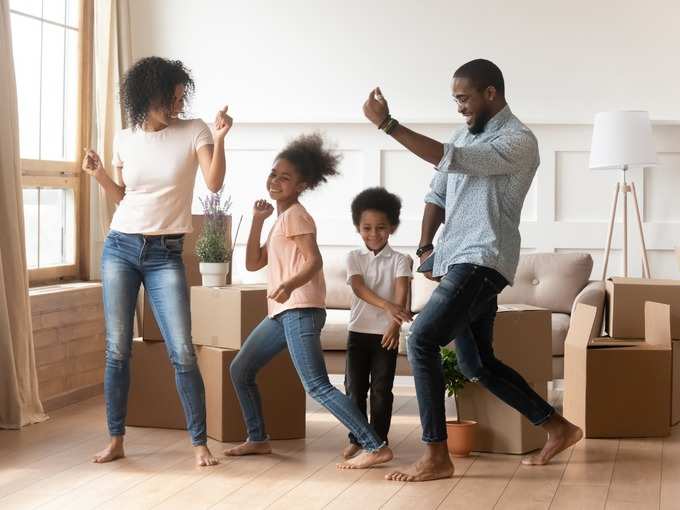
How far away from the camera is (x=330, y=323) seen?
17.9 ft

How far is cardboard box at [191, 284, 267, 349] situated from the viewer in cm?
449

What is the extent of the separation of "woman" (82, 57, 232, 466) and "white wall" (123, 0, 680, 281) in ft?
6.95

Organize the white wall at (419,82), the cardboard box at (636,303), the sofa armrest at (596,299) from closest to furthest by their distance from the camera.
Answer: the cardboard box at (636,303) → the sofa armrest at (596,299) → the white wall at (419,82)

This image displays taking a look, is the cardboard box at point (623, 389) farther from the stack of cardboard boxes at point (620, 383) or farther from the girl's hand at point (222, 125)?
the girl's hand at point (222, 125)

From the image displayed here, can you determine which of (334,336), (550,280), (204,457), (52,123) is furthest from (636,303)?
(52,123)

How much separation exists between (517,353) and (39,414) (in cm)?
218

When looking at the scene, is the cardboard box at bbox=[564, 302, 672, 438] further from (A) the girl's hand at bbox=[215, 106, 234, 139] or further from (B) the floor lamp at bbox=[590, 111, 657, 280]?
(A) the girl's hand at bbox=[215, 106, 234, 139]

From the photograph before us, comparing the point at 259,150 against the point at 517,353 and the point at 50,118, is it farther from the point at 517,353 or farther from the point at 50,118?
the point at 517,353

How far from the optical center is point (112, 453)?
416 cm

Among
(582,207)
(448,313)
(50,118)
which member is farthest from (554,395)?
(50,118)

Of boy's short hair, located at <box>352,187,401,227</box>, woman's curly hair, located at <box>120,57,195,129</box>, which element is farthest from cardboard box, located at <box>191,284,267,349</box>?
woman's curly hair, located at <box>120,57,195,129</box>

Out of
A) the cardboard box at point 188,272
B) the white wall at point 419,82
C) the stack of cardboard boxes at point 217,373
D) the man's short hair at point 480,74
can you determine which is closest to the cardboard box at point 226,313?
the stack of cardboard boxes at point 217,373

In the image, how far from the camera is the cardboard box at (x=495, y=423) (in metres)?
4.30

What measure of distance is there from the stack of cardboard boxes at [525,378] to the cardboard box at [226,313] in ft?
2.95
